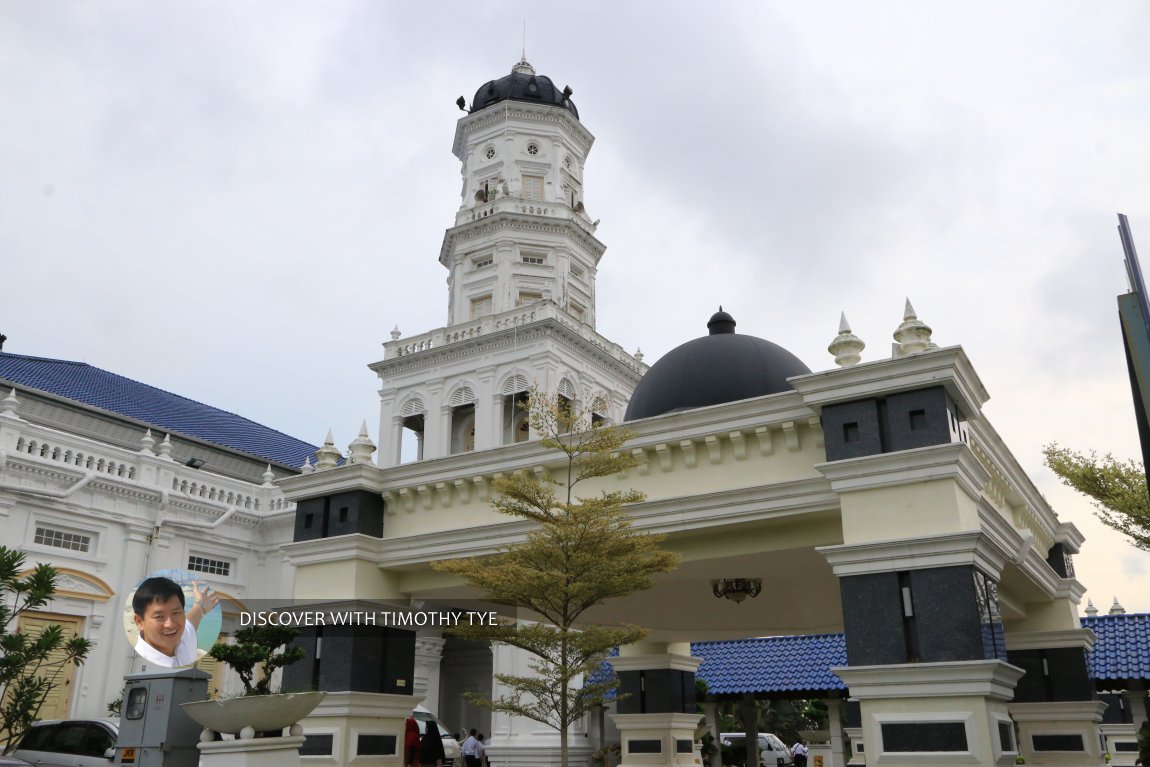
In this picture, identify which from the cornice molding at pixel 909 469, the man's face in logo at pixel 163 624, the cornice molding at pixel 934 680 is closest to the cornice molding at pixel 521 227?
the man's face in logo at pixel 163 624

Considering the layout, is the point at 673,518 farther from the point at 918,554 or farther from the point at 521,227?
the point at 521,227

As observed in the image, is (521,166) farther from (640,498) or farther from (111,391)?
(640,498)

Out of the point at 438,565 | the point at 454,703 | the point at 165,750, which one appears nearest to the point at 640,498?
the point at 438,565

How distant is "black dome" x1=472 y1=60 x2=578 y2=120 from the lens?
38.0 meters

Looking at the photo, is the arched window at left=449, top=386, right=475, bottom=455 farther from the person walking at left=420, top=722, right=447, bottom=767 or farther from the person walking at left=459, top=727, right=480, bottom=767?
the person walking at left=420, top=722, right=447, bottom=767

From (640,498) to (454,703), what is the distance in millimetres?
26229

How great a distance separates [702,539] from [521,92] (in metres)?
28.4

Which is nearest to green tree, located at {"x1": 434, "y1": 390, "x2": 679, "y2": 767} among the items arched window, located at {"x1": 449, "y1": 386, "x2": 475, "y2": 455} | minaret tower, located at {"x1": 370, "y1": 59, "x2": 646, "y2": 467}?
minaret tower, located at {"x1": 370, "y1": 59, "x2": 646, "y2": 467}

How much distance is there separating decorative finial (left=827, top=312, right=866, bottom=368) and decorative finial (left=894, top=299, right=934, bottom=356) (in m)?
0.51

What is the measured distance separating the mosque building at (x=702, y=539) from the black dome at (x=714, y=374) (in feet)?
0.15

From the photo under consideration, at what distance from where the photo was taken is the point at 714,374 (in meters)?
16.3

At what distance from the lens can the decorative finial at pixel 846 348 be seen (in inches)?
485

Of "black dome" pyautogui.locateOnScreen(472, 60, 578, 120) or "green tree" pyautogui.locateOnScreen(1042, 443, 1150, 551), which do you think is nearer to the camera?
"green tree" pyautogui.locateOnScreen(1042, 443, 1150, 551)

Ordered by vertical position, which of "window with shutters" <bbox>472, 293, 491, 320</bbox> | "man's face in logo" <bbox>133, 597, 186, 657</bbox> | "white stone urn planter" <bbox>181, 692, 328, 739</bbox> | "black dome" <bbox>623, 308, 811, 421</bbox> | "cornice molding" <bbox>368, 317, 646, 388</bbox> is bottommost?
"white stone urn planter" <bbox>181, 692, 328, 739</bbox>
